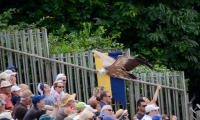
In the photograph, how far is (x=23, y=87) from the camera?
1614cm

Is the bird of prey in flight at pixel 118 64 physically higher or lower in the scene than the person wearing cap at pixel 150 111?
higher

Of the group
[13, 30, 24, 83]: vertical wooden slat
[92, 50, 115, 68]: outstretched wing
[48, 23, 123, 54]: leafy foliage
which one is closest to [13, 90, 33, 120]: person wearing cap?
[13, 30, 24, 83]: vertical wooden slat

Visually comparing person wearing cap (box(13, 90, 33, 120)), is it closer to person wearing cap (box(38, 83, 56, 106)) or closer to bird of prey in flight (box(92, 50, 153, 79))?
person wearing cap (box(38, 83, 56, 106))

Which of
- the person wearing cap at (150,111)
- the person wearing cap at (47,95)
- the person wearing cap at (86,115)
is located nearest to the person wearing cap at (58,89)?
the person wearing cap at (47,95)

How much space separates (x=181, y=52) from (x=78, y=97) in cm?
604

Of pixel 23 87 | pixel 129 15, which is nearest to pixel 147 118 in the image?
pixel 23 87

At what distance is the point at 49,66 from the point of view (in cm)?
1811

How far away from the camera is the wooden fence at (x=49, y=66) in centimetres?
1802

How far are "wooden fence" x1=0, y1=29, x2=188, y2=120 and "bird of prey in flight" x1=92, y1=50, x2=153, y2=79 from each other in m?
0.36

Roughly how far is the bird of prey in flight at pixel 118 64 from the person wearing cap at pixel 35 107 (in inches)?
136

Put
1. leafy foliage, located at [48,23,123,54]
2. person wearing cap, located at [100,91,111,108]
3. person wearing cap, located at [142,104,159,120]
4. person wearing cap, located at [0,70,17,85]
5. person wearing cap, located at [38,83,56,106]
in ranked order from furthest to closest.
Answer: leafy foliage, located at [48,23,123,54] < person wearing cap, located at [0,70,17,85] < person wearing cap, located at [100,91,111,108] < person wearing cap, located at [38,83,56,106] < person wearing cap, located at [142,104,159,120]

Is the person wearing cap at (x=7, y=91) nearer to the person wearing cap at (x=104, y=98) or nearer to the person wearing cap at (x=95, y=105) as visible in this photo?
the person wearing cap at (x=95, y=105)

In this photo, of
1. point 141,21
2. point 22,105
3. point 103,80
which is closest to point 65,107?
point 22,105

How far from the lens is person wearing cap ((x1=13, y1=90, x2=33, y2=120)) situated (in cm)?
1468
